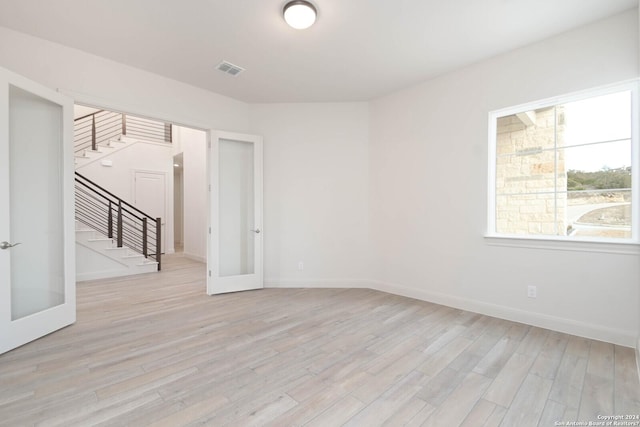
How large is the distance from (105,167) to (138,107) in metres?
4.82

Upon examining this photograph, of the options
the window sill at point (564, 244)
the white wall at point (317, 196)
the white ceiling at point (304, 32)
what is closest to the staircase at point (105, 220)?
the white wall at point (317, 196)

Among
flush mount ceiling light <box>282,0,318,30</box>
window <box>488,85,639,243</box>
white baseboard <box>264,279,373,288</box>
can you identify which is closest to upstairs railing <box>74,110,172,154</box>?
white baseboard <box>264,279,373,288</box>

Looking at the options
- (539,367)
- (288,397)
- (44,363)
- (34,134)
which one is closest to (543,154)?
(539,367)

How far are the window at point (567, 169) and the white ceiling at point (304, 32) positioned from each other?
0.74 m

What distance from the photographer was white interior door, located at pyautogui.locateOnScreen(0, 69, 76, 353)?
2.42 m

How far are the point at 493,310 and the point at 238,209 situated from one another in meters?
3.59

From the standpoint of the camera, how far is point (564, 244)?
2766 mm

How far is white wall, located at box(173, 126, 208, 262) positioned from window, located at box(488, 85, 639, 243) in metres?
6.22

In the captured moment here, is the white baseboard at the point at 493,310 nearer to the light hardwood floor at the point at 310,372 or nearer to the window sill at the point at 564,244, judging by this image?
the light hardwood floor at the point at 310,372

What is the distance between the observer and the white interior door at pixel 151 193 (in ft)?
25.2

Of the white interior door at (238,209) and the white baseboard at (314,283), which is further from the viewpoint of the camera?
the white baseboard at (314,283)

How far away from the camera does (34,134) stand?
2.77 meters

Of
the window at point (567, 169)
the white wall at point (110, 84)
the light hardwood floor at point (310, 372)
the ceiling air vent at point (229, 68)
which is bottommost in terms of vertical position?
the light hardwood floor at point (310, 372)

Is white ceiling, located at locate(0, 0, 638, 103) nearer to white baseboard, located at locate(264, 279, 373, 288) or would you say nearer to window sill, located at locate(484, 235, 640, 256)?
window sill, located at locate(484, 235, 640, 256)
